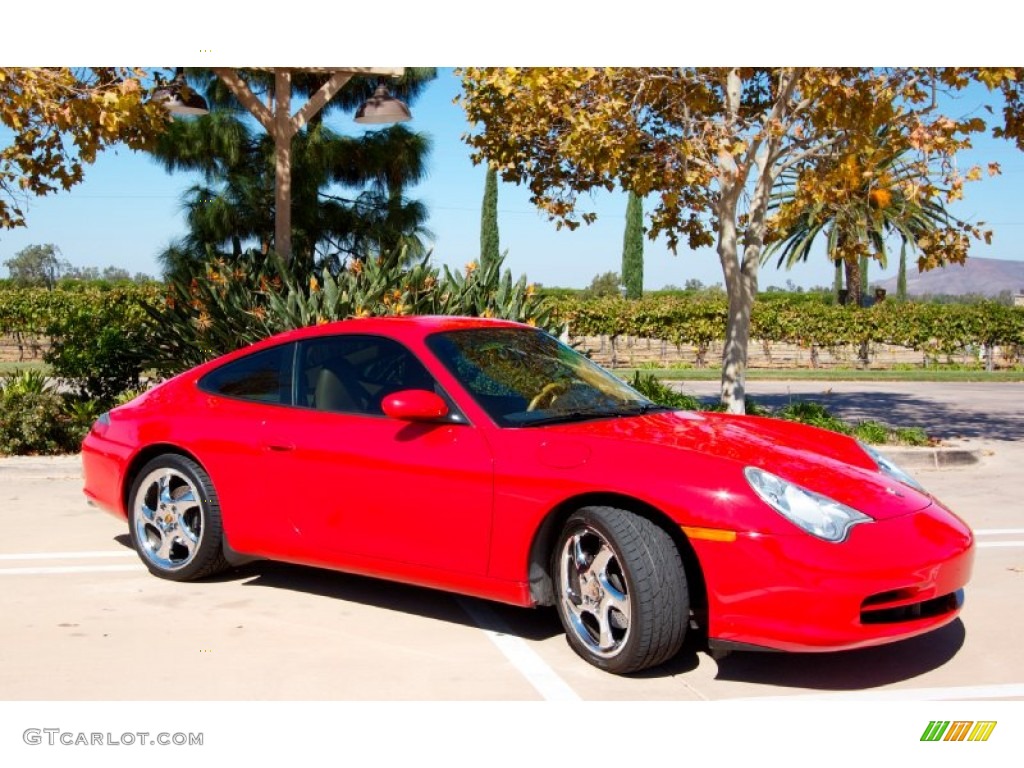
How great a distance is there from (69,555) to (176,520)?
1.12 meters

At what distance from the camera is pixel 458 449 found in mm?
5035

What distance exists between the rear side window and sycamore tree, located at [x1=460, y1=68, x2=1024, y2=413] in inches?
226

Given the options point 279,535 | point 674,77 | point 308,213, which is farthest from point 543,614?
point 308,213

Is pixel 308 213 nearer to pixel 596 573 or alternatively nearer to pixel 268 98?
pixel 268 98

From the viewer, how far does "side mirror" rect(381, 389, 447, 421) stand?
16.6 feet

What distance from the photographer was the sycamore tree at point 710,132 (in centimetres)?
1074

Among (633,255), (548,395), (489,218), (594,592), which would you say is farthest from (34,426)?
(633,255)

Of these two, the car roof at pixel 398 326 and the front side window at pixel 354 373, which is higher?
the car roof at pixel 398 326

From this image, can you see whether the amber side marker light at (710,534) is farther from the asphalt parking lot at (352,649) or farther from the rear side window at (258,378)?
the rear side window at (258,378)

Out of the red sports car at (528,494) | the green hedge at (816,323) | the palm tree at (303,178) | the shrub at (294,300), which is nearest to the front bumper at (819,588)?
the red sports car at (528,494)

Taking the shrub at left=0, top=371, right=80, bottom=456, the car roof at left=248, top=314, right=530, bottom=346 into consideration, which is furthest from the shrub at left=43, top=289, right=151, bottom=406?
the car roof at left=248, top=314, right=530, bottom=346

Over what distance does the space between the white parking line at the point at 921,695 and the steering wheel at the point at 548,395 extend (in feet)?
5.29

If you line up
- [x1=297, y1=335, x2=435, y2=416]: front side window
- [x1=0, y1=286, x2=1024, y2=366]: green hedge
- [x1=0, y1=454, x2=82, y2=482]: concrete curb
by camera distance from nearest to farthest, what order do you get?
[x1=297, y1=335, x2=435, y2=416]: front side window → [x1=0, y1=454, x2=82, y2=482]: concrete curb → [x1=0, y1=286, x2=1024, y2=366]: green hedge

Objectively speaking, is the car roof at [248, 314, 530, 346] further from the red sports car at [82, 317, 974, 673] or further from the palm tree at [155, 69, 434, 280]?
the palm tree at [155, 69, 434, 280]
